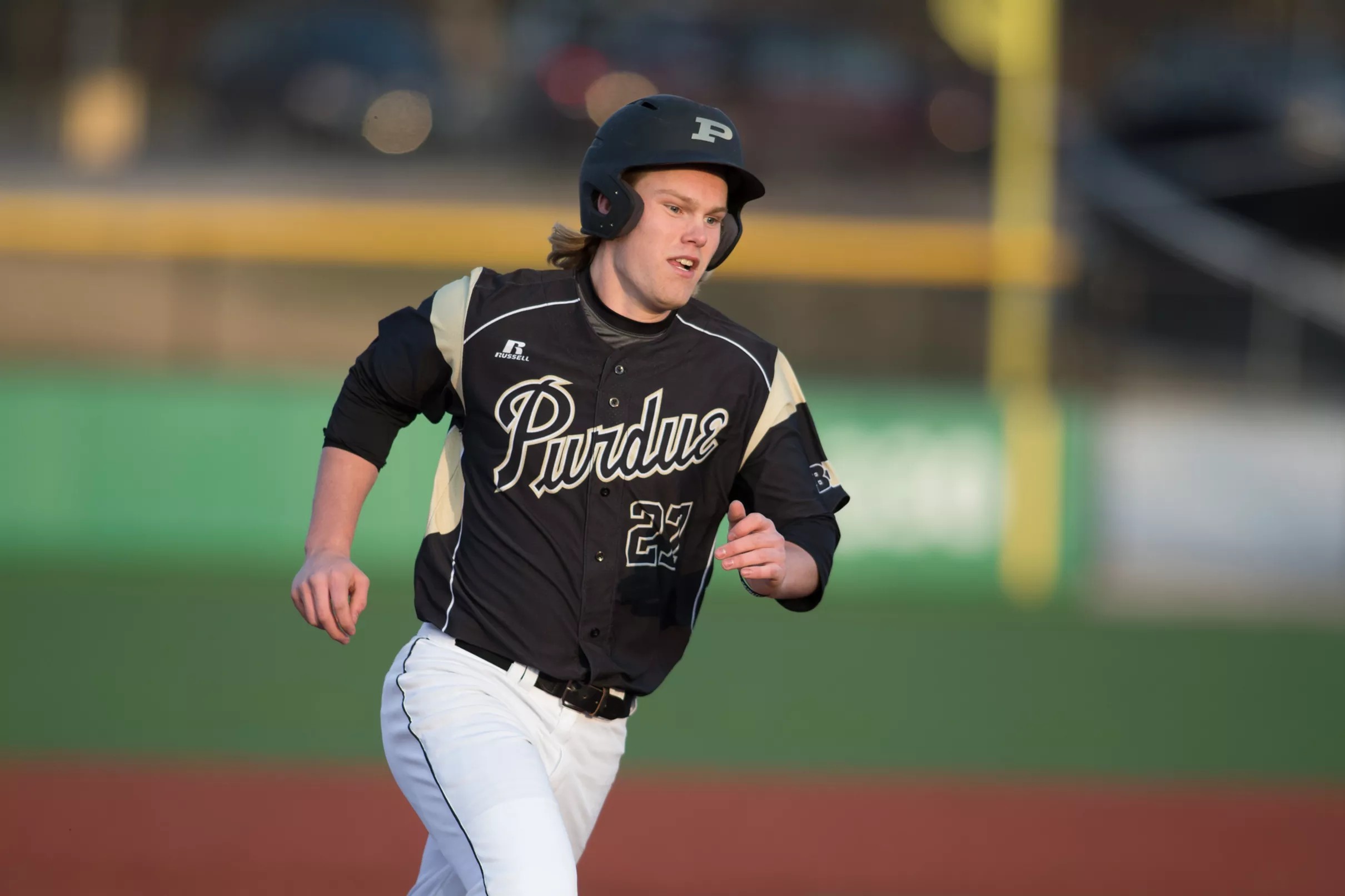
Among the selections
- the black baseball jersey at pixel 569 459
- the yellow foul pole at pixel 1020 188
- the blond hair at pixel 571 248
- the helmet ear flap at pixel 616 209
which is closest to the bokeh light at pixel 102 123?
the yellow foul pole at pixel 1020 188

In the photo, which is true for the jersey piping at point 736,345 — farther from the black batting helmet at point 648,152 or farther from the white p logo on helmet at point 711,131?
the white p logo on helmet at point 711,131

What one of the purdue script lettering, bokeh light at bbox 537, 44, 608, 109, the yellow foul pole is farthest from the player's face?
bokeh light at bbox 537, 44, 608, 109

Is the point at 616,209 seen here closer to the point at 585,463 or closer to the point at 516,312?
the point at 516,312

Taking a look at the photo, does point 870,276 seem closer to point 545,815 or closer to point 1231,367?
point 1231,367

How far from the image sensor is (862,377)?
12.4m

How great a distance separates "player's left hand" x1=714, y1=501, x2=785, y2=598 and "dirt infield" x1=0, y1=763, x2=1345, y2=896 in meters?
2.85

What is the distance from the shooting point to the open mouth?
3281 mm

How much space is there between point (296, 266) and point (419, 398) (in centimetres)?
1000

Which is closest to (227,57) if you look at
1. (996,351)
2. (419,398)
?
(996,351)

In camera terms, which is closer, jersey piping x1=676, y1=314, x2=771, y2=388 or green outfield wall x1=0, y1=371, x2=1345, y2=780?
jersey piping x1=676, y1=314, x2=771, y2=388

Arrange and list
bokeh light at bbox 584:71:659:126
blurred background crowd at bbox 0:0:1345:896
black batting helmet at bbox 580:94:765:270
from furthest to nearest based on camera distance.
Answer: bokeh light at bbox 584:71:659:126, blurred background crowd at bbox 0:0:1345:896, black batting helmet at bbox 580:94:765:270

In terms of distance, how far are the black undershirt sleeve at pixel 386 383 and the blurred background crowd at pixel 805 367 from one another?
10.0ft

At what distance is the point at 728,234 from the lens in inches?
139

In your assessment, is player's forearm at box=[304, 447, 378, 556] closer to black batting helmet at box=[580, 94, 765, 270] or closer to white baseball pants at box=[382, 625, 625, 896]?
white baseball pants at box=[382, 625, 625, 896]
